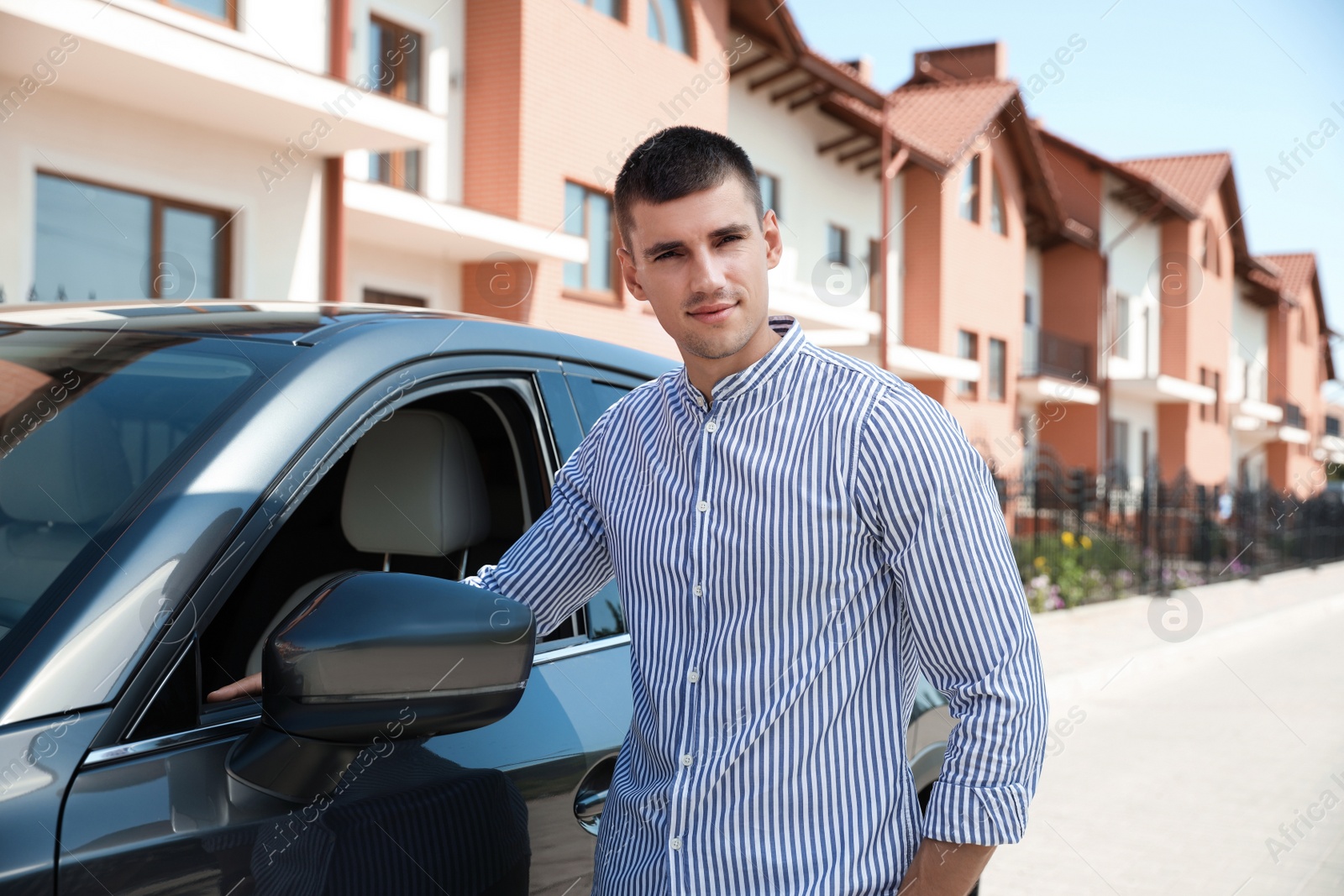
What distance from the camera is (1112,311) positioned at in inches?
1403

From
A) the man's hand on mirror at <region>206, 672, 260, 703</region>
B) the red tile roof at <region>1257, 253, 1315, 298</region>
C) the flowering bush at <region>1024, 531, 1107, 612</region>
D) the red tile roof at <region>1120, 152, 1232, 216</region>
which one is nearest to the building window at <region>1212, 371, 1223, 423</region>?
the red tile roof at <region>1120, 152, 1232, 216</region>

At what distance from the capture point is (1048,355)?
32125 mm

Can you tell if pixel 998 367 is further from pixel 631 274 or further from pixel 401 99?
pixel 631 274

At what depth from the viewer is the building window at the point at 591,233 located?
1698cm

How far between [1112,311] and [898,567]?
119ft

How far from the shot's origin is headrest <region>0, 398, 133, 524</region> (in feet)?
6.08

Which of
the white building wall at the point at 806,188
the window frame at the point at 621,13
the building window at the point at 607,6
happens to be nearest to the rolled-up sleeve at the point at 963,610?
the building window at the point at 607,6

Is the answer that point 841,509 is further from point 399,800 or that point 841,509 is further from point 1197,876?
point 1197,876

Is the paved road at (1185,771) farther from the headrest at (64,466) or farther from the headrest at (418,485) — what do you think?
the headrest at (64,466)

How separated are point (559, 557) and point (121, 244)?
33.2ft

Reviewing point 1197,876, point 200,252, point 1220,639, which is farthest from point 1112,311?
point 1197,876

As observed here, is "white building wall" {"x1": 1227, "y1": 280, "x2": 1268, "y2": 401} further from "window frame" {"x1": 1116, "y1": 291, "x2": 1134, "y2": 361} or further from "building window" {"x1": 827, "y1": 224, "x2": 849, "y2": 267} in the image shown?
"building window" {"x1": 827, "y1": 224, "x2": 849, "y2": 267}

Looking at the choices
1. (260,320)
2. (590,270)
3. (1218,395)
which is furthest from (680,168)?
(1218,395)

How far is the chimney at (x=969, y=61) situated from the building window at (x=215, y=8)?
73.6 feet
